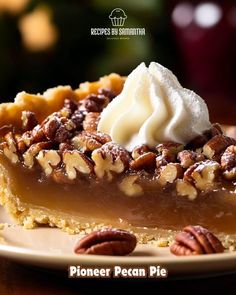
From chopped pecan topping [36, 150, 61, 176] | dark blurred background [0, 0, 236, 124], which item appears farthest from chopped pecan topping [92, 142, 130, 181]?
dark blurred background [0, 0, 236, 124]

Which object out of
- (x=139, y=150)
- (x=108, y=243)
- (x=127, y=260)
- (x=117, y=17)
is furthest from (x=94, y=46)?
(x=127, y=260)

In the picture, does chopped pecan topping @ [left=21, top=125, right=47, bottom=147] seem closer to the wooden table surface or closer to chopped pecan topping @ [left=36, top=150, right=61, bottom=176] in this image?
chopped pecan topping @ [left=36, top=150, right=61, bottom=176]

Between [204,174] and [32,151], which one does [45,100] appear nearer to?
[32,151]

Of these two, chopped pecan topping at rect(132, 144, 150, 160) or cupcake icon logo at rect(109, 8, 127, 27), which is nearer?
chopped pecan topping at rect(132, 144, 150, 160)

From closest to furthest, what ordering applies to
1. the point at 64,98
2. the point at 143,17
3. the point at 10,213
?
1. the point at 10,213
2. the point at 64,98
3. the point at 143,17

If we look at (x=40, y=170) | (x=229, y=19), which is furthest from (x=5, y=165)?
(x=229, y=19)

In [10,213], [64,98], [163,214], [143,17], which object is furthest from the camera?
[143,17]

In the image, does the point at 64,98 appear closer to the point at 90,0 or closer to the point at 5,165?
the point at 5,165

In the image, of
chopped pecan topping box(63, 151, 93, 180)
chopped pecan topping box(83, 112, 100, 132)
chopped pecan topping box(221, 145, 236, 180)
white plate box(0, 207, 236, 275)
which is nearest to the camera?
white plate box(0, 207, 236, 275)
